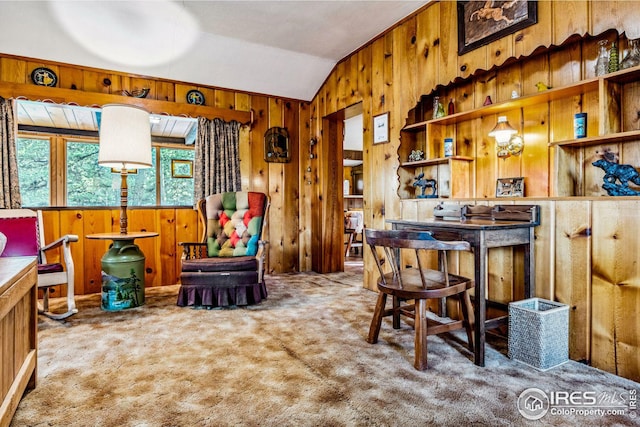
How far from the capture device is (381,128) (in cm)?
377

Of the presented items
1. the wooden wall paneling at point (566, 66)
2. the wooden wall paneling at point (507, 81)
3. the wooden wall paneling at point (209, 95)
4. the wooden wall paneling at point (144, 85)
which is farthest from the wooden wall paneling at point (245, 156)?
the wooden wall paneling at point (566, 66)

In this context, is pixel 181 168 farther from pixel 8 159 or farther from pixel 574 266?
pixel 574 266

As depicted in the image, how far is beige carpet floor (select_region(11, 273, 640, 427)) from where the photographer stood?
1546 mm

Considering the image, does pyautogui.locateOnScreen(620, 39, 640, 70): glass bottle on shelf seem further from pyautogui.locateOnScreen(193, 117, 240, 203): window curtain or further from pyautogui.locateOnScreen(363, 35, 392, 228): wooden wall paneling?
pyautogui.locateOnScreen(193, 117, 240, 203): window curtain

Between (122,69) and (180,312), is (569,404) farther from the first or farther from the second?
(122,69)

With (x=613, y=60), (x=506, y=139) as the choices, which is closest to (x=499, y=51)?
(x=506, y=139)

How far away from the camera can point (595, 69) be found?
7.20 feet

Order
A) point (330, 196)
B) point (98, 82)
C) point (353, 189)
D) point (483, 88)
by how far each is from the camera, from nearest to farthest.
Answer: point (483, 88), point (98, 82), point (330, 196), point (353, 189)

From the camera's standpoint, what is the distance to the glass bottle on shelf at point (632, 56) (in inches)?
78.0

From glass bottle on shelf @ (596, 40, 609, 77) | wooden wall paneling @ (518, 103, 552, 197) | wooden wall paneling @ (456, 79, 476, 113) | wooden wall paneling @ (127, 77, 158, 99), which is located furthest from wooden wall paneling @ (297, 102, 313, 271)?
glass bottle on shelf @ (596, 40, 609, 77)

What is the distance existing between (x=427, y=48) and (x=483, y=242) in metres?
1.98

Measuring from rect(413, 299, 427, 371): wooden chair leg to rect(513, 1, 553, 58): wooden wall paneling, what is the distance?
1.81 meters

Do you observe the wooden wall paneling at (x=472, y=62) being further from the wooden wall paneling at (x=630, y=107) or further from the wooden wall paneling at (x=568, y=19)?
the wooden wall paneling at (x=630, y=107)

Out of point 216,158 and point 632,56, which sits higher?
point 632,56
